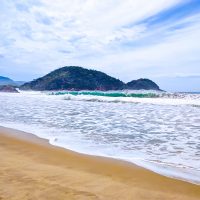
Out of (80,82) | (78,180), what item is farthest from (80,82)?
(78,180)

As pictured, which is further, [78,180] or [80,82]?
[80,82]

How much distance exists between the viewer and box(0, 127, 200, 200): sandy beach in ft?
11.7

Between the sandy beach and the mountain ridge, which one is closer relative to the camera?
the sandy beach

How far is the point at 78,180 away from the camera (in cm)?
412

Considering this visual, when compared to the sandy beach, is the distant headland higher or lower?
higher

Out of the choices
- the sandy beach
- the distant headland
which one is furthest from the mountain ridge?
the sandy beach

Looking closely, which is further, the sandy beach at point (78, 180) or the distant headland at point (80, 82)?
the distant headland at point (80, 82)

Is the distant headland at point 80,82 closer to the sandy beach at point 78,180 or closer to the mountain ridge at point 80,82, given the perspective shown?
the mountain ridge at point 80,82

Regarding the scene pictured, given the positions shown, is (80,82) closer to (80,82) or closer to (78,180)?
(80,82)

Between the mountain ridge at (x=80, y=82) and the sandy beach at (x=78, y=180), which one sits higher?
the mountain ridge at (x=80, y=82)

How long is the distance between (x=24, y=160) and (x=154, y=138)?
3409mm

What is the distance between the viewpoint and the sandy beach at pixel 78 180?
11.7ft

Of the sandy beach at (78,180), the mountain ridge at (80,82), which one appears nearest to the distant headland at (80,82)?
the mountain ridge at (80,82)

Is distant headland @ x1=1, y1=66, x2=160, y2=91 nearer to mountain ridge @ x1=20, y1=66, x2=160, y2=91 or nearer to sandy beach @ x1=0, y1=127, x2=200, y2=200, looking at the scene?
mountain ridge @ x1=20, y1=66, x2=160, y2=91
